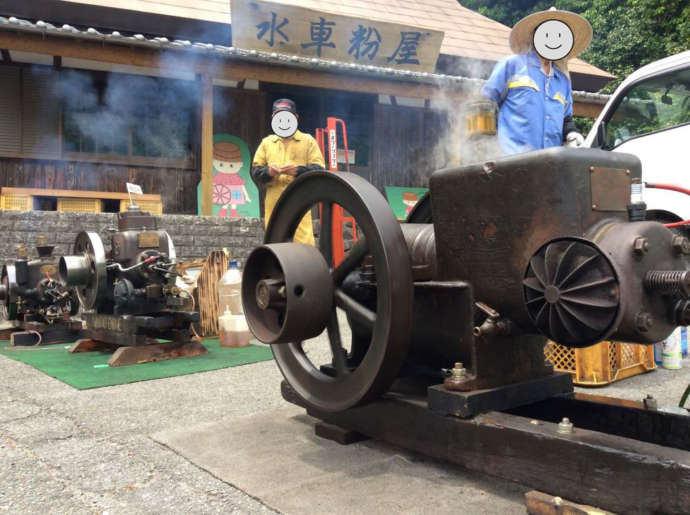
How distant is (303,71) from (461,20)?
6112 millimetres

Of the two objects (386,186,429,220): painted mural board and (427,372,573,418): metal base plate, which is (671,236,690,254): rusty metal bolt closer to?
(427,372,573,418): metal base plate

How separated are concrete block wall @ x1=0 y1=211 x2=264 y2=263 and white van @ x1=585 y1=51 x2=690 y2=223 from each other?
4298 mm

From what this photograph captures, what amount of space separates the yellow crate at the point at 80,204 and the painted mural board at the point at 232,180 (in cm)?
156

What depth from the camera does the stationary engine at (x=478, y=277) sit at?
152 centimetres

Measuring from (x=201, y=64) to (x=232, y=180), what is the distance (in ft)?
7.75

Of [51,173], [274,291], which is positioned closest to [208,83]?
[51,173]

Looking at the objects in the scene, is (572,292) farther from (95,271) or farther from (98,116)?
(98,116)

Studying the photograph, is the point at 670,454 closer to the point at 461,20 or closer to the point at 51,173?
the point at 51,173

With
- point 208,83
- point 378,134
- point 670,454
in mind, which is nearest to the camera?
point 670,454

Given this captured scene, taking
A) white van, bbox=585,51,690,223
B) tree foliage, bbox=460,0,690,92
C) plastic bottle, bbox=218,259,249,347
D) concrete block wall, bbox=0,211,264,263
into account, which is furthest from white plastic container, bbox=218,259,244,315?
tree foliage, bbox=460,0,690,92

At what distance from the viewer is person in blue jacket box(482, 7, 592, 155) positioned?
321 centimetres

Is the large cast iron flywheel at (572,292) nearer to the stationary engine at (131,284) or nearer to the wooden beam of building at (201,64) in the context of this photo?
the stationary engine at (131,284)

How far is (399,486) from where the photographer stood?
1863 millimetres

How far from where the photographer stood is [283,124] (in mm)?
5188
